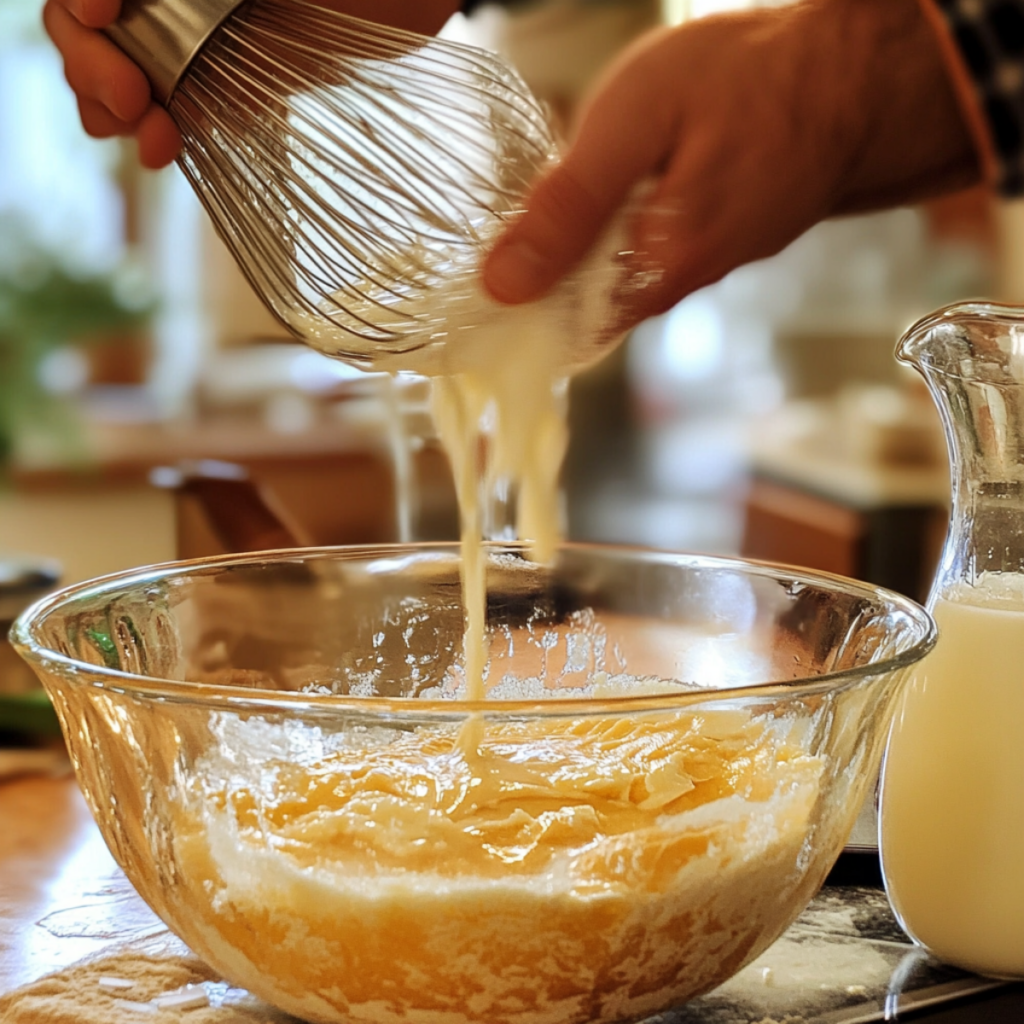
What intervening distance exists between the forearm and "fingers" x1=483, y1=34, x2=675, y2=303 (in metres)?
0.28

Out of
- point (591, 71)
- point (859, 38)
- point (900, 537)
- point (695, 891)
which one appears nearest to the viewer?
point (695, 891)

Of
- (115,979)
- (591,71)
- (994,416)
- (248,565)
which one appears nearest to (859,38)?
(994,416)

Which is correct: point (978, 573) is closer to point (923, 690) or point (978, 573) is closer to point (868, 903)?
point (923, 690)

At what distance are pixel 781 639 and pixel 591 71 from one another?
3.18m

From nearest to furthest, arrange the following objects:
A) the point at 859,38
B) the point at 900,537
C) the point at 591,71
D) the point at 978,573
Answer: the point at 978,573 < the point at 859,38 < the point at 900,537 < the point at 591,71

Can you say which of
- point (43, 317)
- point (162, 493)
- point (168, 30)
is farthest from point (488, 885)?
point (43, 317)

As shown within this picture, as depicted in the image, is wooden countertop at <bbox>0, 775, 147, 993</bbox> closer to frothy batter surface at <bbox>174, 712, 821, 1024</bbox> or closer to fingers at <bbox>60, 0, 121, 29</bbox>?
frothy batter surface at <bbox>174, 712, 821, 1024</bbox>

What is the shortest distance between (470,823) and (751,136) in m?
0.51

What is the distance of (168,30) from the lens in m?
0.63

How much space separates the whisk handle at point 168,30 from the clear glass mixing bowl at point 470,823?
0.25 meters

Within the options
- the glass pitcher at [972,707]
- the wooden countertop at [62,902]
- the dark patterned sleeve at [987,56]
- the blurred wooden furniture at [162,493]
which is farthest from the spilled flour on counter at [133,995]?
the blurred wooden furniture at [162,493]

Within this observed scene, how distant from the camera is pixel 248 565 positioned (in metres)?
0.76

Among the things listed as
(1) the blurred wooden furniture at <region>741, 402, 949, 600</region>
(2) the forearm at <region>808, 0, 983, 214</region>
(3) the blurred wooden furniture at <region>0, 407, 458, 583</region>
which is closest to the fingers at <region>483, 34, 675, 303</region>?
(2) the forearm at <region>808, 0, 983, 214</region>

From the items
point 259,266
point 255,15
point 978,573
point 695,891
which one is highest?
point 255,15
